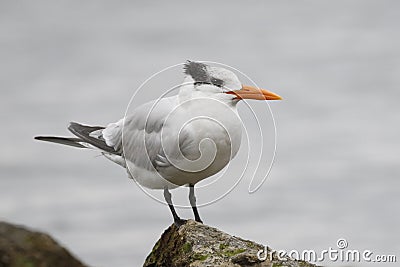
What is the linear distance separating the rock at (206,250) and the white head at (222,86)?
4.77ft

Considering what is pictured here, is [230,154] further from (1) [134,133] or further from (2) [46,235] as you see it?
(2) [46,235]

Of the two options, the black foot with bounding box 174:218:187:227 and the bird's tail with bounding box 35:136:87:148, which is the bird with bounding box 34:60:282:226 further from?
the bird's tail with bounding box 35:136:87:148

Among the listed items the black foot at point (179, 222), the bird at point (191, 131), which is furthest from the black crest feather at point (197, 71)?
the black foot at point (179, 222)

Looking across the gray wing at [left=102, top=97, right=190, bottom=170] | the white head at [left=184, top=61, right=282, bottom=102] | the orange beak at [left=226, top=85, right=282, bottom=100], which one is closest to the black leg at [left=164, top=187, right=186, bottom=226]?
the gray wing at [left=102, top=97, right=190, bottom=170]

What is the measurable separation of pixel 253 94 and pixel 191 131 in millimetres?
805

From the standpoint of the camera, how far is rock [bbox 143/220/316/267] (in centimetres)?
841

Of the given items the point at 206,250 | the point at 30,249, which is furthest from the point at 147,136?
the point at 30,249

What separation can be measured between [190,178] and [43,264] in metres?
2.60

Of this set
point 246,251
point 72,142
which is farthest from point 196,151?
point 72,142

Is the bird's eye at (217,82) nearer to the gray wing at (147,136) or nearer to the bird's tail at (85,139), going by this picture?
the gray wing at (147,136)

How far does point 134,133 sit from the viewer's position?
1047 centimetres

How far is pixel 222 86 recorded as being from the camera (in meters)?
9.48

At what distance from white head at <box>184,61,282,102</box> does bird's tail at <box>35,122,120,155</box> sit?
1902 mm

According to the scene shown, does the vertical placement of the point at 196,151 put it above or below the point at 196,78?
below
